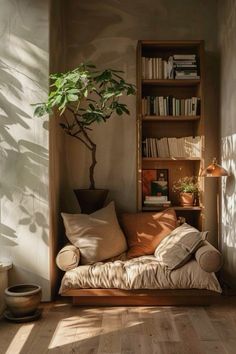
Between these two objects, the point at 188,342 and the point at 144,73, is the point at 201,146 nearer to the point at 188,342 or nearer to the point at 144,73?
the point at 144,73

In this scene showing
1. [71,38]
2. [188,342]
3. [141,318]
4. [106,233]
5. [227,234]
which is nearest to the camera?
[188,342]

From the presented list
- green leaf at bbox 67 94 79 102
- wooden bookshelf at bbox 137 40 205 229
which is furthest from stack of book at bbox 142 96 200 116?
green leaf at bbox 67 94 79 102

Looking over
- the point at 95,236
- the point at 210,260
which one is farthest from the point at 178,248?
the point at 95,236

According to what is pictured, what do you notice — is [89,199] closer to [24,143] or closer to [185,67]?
[24,143]

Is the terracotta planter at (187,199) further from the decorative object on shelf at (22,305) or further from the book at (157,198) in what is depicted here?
the decorative object on shelf at (22,305)

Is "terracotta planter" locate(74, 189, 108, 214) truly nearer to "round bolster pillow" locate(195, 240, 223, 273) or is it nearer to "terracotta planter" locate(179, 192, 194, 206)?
"terracotta planter" locate(179, 192, 194, 206)

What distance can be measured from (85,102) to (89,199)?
44.6 inches

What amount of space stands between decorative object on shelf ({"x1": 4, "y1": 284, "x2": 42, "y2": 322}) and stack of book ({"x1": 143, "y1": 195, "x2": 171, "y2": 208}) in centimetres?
163

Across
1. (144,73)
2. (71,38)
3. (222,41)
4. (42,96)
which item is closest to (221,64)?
(222,41)

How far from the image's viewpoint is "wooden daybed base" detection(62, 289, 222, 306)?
408 centimetres

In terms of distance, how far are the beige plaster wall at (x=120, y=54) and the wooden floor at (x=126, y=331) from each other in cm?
143

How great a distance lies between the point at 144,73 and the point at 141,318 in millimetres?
2544

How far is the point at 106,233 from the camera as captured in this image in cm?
446

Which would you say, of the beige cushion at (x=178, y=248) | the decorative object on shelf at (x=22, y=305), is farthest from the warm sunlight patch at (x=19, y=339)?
the beige cushion at (x=178, y=248)
